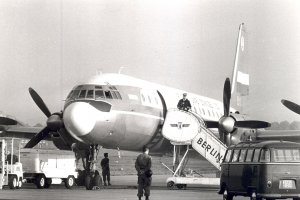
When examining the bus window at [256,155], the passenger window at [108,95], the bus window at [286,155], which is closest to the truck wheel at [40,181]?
the passenger window at [108,95]

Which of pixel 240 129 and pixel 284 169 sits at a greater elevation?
pixel 240 129

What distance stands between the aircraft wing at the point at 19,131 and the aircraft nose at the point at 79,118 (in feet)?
34.4

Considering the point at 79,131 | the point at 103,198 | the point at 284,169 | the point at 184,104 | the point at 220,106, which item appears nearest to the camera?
the point at 284,169

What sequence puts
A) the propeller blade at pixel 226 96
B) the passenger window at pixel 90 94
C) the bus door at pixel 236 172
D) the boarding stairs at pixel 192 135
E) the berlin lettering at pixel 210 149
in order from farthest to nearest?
the propeller blade at pixel 226 96, the berlin lettering at pixel 210 149, the boarding stairs at pixel 192 135, the passenger window at pixel 90 94, the bus door at pixel 236 172

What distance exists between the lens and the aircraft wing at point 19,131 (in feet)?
113

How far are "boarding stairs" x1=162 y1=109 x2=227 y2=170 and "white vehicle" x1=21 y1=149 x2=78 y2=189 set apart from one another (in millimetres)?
4514

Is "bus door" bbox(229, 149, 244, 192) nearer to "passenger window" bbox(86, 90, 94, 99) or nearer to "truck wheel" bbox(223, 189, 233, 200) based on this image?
"truck wheel" bbox(223, 189, 233, 200)

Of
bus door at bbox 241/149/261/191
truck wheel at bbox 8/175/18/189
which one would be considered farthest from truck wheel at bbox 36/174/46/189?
bus door at bbox 241/149/261/191

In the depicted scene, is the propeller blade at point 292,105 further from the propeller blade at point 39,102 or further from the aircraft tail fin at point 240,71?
the propeller blade at point 39,102

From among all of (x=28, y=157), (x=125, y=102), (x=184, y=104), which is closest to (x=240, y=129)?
(x=184, y=104)

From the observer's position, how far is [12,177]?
25.0 metres

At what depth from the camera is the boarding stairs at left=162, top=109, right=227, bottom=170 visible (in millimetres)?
27297

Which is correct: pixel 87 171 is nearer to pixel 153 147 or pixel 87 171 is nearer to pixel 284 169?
pixel 153 147

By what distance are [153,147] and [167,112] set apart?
2.63 metres
